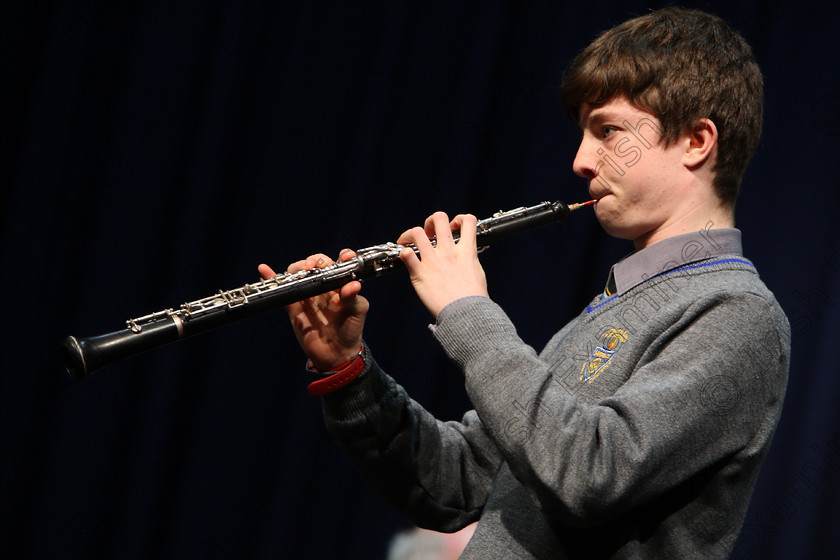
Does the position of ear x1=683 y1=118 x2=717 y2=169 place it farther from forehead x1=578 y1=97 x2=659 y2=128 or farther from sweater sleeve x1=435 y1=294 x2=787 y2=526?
sweater sleeve x1=435 y1=294 x2=787 y2=526

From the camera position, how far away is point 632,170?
106 centimetres

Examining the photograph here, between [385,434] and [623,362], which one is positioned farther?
[385,434]

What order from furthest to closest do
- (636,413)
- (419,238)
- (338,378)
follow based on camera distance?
(338,378)
(419,238)
(636,413)

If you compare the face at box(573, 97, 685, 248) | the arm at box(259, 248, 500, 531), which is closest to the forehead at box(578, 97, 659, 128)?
the face at box(573, 97, 685, 248)

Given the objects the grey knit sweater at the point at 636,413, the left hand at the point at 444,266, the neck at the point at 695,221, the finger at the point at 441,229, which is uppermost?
the finger at the point at 441,229

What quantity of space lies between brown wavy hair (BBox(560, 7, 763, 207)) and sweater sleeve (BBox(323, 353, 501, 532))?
549mm

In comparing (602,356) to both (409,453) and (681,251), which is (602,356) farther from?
(409,453)

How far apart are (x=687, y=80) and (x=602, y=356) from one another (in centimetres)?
42

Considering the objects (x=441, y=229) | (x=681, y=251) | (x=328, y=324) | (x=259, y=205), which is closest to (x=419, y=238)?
(x=441, y=229)

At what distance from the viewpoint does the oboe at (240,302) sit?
3.17 feet

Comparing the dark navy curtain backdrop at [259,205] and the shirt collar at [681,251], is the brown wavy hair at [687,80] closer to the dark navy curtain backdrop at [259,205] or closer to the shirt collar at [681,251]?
the shirt collar at [681,251]

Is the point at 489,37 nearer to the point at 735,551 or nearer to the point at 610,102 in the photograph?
the point at 610,102

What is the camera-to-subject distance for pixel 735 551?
188cm

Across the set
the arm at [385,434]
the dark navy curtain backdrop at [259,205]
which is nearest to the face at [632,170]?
the arm at [385,434]
